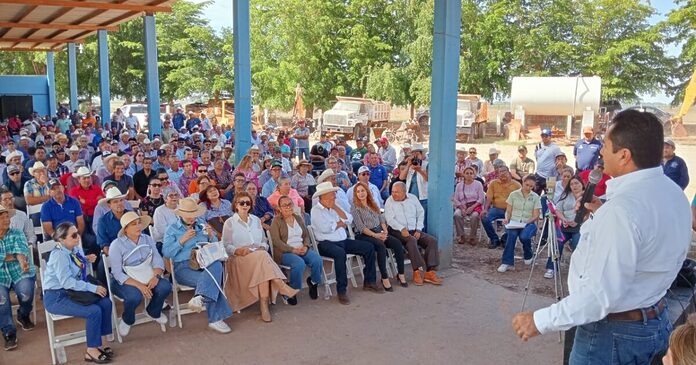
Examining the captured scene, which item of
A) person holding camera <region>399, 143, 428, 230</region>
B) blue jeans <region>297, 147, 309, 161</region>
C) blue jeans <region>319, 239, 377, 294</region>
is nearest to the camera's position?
blue jeans <region>319, 239, 377, 294</region>

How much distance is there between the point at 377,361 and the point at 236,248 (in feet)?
5.63

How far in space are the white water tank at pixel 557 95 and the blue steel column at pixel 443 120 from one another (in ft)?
62.8

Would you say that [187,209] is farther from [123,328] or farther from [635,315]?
[635,315]

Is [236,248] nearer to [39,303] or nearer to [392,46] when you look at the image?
[39,303]

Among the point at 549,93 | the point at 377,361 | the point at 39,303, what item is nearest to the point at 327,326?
the point at 377,361

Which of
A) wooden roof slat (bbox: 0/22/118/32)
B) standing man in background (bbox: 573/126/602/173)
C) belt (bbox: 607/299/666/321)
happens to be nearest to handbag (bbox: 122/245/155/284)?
belt (bbox: 607/299/666/321)

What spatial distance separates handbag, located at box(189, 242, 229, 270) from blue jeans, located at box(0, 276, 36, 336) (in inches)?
50.0

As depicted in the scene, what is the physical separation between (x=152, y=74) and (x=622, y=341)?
42.2 feet

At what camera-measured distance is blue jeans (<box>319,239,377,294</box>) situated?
219 inches

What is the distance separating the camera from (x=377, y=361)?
4242 mm

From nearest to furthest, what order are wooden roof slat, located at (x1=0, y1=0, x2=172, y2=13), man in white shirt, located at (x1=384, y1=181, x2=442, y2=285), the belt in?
the belt < man in white shirt, located at (x1=384, y1=181, x2=442, y2=285) < wooden roof slat, located at (x1=0, y1=0, x2=172, y2=13)

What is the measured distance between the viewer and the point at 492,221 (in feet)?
25.4

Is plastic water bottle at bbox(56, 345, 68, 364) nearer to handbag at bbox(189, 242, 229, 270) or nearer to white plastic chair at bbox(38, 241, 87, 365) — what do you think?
white plastic chair at bbox(38, 241, 87, 365)

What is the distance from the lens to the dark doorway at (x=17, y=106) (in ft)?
73.5
